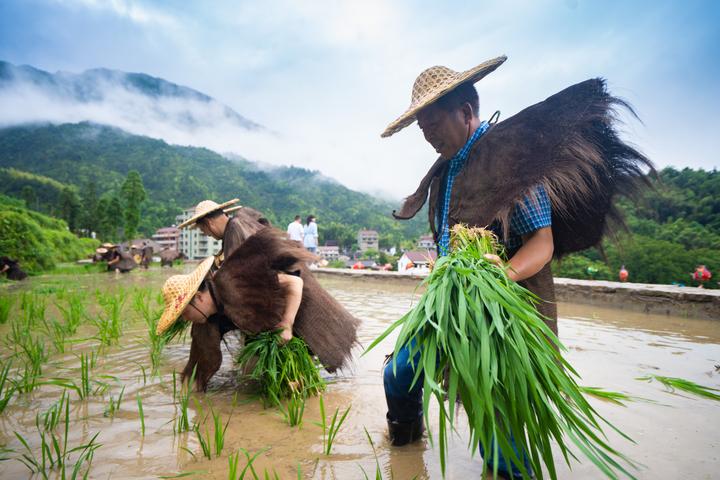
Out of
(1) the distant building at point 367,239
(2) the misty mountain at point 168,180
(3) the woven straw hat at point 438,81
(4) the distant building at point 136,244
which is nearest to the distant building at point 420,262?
(3) the woven straw hat at point 438,81

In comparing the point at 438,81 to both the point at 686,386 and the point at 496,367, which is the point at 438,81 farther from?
the point at 686,386

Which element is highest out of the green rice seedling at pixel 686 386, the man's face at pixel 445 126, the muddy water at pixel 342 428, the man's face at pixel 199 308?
the man's face at pixel 445 126

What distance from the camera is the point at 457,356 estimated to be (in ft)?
3.52

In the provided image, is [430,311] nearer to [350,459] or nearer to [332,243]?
[350,459]

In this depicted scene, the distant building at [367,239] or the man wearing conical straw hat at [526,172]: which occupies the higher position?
the distant building at [367,239]

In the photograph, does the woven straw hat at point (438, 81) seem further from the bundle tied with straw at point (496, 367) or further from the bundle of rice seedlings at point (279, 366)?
the bundle of rice seedlings at point (279, 366)

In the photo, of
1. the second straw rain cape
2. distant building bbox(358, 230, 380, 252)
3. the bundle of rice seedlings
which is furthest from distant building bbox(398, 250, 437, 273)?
distant building bbox(358, 230, 380, 252)

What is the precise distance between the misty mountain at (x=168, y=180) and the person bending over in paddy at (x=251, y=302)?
64.1m

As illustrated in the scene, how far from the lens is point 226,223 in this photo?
2.83m

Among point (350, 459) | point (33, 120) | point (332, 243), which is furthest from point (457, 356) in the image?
point (33, 120)

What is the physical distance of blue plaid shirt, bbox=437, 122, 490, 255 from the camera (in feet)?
5.25

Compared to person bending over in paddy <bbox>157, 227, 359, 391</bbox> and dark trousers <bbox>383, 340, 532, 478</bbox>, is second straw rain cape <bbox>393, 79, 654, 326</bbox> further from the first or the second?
person bending over in paddy <bbox>157, 227, 359, 391</bbox>

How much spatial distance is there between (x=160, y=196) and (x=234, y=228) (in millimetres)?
93357

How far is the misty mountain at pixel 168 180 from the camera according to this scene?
7838 cm
